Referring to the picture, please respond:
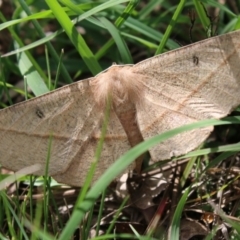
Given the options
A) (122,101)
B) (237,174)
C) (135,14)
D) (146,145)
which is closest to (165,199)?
(237,174)

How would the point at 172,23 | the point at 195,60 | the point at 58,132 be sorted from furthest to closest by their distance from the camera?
the point at 172,23
the point at 58,132
the point at 195,60

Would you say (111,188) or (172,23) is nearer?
(172,23)

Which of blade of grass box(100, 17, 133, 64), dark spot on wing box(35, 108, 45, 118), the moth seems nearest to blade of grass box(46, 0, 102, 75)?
blade of grass box(100, 17, 133, 64)

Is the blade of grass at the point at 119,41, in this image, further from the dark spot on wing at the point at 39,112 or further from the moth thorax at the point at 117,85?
the dark spot on wing at the point at 39,112

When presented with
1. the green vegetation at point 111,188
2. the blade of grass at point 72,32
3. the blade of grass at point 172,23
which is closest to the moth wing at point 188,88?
the green vegetation at point 111,188

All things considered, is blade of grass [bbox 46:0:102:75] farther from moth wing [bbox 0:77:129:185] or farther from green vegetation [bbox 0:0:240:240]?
moth wing [bbox 0:77:129:185]

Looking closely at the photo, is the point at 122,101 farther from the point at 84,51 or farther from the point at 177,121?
the point at 84,51

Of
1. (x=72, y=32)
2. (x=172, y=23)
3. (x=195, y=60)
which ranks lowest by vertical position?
(x=195, y=60)

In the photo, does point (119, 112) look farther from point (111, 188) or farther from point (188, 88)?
point (111, 188)

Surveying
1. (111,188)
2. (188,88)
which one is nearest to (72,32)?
(188,88)
